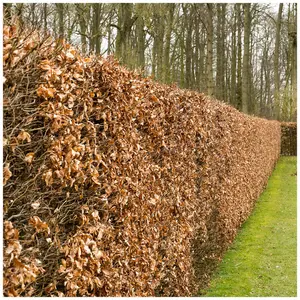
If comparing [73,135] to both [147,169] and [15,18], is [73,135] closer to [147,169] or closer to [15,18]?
[15,18]

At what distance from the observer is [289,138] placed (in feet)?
102

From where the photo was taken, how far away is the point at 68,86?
2.89 m

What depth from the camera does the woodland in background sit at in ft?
57.2

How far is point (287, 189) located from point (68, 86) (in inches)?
556

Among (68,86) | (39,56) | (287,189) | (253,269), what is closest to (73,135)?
(68,86)

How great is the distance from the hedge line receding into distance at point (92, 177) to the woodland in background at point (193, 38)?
6667mm

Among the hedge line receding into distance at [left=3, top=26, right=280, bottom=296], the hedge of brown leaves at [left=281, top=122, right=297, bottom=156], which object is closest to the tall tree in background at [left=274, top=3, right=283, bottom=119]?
the hedge of brown leaves at [left=281, top=122, right=297, bottom=156]

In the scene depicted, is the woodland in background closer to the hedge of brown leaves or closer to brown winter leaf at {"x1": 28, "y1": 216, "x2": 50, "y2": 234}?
the hedge of brown leaves

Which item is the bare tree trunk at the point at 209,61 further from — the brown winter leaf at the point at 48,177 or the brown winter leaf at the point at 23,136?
the brown winter leaf at the point at 23,136

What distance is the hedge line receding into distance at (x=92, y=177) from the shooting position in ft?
8.49

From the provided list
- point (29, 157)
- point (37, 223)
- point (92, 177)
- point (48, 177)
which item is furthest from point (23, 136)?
point (92, 177)

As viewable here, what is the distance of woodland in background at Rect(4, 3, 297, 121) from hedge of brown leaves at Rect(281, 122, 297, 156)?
0.94 metres

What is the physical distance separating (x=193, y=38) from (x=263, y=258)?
915 inches

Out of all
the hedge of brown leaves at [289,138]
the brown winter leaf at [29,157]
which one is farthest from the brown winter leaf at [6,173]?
the hedge of brown leaves at [289,138]
